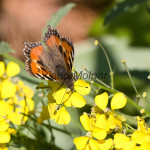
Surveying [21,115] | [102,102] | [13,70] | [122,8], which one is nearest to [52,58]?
[13,70]

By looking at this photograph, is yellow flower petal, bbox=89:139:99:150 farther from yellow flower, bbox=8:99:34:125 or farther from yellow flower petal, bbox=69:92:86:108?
yellow flower, bbox=8:99:34:125

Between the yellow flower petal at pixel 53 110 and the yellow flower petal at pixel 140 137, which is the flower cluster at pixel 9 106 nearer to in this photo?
the yellow flower petal at pixel 53 110

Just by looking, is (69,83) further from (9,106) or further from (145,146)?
(145,146)

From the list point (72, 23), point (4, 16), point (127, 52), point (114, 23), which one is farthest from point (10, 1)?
point (127, 52)

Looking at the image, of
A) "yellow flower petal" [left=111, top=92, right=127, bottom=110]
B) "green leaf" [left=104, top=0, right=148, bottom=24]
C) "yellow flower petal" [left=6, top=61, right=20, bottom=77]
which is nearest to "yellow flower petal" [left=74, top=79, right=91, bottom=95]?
"yellow flower petal" [left=111, top=92, right=127, bottom=110]

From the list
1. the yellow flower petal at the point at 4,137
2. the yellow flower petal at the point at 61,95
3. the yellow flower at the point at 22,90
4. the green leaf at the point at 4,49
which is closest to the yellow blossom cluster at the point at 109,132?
the yellow flower petal at the point at 61,95

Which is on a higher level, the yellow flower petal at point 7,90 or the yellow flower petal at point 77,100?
the yellow flower petal at point 7,90
